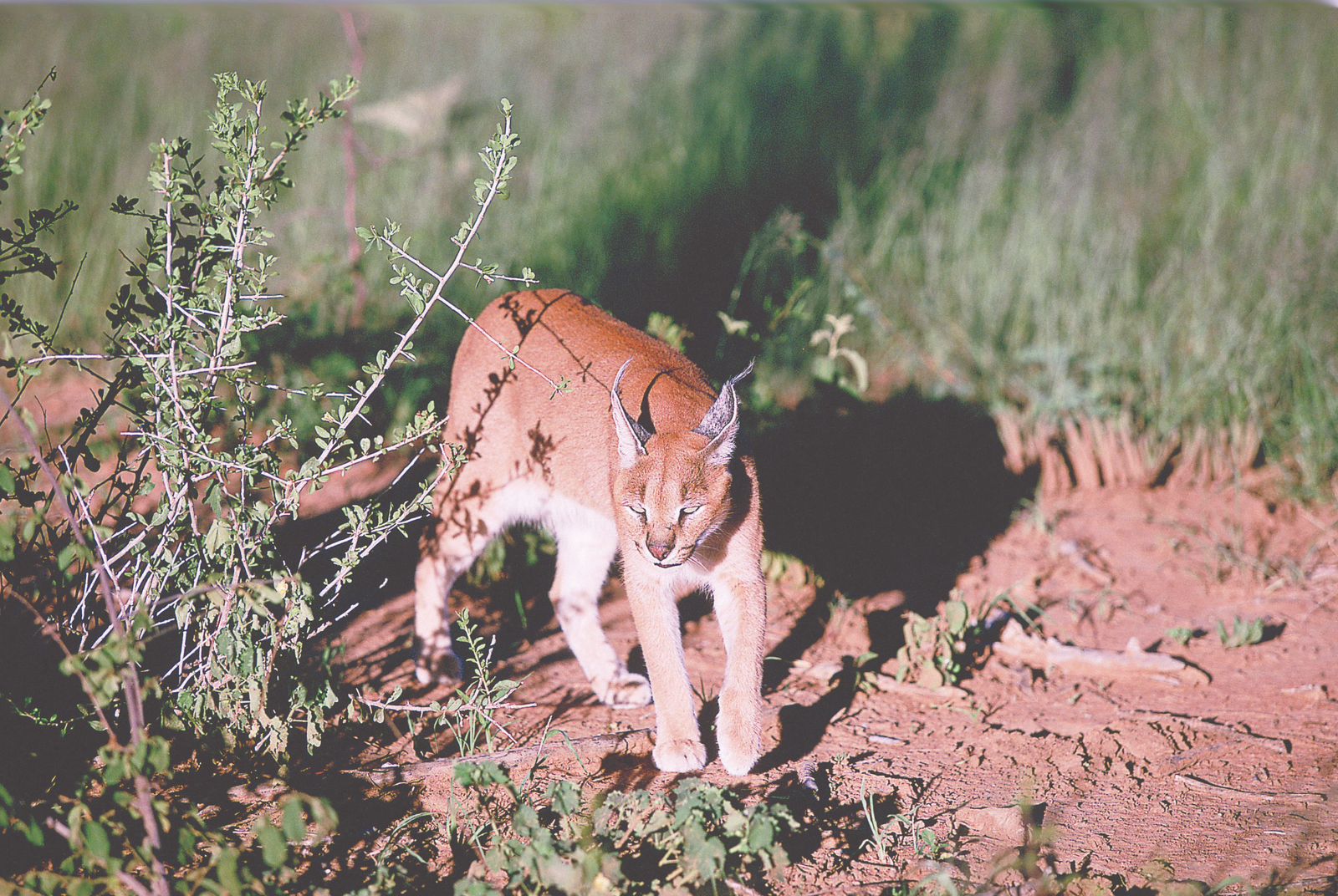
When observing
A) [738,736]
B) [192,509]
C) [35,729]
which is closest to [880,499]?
[738,736]

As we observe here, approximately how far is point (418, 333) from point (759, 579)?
308cm

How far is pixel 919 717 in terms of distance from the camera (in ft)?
13.3

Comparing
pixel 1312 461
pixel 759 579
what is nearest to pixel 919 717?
pixel 759 579

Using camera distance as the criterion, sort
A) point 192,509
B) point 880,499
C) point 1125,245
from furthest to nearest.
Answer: point 1125,245 < point 880,499 < point 192,509

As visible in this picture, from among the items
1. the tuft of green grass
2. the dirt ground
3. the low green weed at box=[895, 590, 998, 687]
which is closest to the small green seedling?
the dirt ground

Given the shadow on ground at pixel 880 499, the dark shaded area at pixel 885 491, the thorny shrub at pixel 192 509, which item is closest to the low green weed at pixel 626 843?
the thorny shrub at pixel 192 509

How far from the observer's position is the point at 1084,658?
4.41 meters

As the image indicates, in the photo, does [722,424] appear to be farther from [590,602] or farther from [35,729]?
[35,729]

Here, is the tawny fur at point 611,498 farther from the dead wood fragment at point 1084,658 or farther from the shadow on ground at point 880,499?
the dead wood fragment at point 1084,658

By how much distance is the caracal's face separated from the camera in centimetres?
363

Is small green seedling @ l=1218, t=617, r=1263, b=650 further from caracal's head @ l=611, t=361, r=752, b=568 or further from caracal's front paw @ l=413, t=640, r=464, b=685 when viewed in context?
caracal's front paw @ l=413, t=640, r=464, b=685

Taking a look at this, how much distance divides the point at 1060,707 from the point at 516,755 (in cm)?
193

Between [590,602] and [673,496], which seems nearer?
[673,496]

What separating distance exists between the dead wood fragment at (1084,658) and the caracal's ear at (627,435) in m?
1.79
